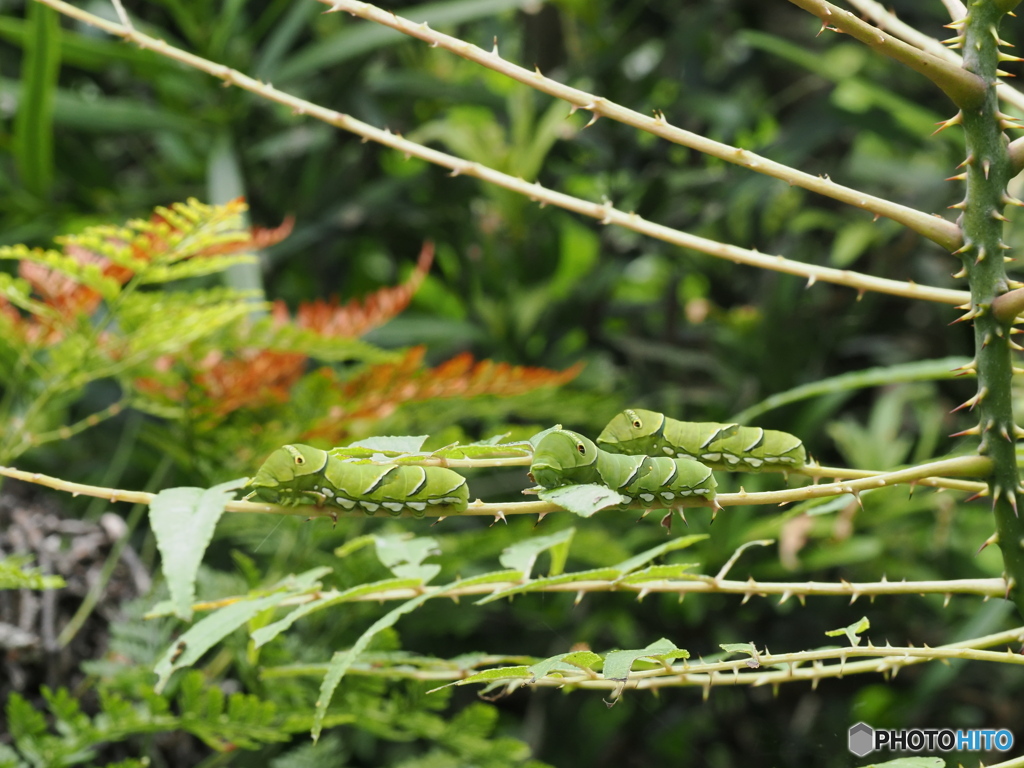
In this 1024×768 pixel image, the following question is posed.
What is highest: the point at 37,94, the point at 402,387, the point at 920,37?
the point at 37,94

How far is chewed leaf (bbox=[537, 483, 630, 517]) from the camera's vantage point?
0.88ft

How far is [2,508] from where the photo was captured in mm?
656

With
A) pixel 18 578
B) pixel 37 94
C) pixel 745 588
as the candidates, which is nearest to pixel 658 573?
pixel 745 588

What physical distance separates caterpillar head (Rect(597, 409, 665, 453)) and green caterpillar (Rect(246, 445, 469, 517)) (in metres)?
0.06

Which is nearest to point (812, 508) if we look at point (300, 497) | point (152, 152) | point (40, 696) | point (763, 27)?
point (300, 497)

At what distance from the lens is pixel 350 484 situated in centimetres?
31

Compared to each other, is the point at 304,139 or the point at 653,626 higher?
the point at 304,139

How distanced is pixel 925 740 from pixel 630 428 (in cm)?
26

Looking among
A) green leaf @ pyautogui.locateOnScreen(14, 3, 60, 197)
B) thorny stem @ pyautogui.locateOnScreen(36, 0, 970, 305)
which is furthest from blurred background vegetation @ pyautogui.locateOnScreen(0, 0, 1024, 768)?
thorny stem @ pyautogui.locateOnScreen(36, 0, 970, 305)

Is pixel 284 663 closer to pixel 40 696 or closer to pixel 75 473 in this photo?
pixel 40 696

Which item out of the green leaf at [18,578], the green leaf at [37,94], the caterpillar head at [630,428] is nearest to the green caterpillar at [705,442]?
the caterpillar head at [630,428]

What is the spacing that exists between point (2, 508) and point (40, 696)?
0.14 meters

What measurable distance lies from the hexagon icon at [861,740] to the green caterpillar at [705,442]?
185 mm

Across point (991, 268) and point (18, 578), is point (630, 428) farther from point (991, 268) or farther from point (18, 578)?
point (18, 578)
